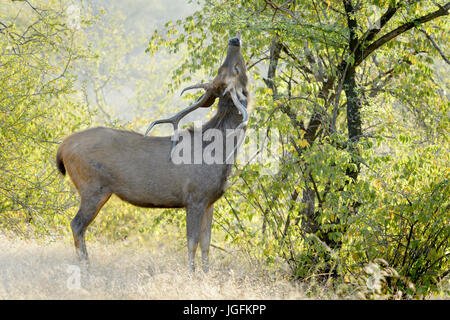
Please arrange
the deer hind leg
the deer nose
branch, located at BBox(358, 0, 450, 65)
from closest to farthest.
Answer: the deer nose
the deer hind leg
branch, located at BBox(358, 0, 450, 65)

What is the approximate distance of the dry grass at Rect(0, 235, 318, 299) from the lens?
531cm

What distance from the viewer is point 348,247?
24.5 feet

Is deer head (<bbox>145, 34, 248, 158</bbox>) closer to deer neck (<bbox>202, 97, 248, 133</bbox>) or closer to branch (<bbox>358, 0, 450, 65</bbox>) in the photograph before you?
deer neck (<bbox>202, 97, 248, 133</bbox>)

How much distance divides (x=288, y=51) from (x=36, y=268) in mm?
5709

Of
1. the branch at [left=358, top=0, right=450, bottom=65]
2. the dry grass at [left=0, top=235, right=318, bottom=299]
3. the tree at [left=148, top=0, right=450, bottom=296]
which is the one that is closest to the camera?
the dry grass at [left=0, top=235, right=318, bottom=299]

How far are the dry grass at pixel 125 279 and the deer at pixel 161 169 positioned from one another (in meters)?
0.41

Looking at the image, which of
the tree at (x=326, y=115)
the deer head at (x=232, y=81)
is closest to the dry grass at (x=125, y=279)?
the tree at (x=326, y=115)

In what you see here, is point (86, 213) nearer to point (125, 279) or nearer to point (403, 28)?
point (125, 279)

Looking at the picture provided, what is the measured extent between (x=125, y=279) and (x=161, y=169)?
1.35 m

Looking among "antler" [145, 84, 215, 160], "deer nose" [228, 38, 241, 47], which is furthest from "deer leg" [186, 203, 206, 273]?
"deer nose" [228, 38, 241, 47]

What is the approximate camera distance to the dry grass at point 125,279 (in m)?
5.31

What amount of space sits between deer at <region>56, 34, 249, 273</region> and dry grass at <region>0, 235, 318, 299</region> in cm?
41

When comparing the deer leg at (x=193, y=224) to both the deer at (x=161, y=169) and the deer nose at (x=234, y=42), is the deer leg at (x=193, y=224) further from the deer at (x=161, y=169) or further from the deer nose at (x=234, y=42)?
the deer nose at (x=234, y=42)
